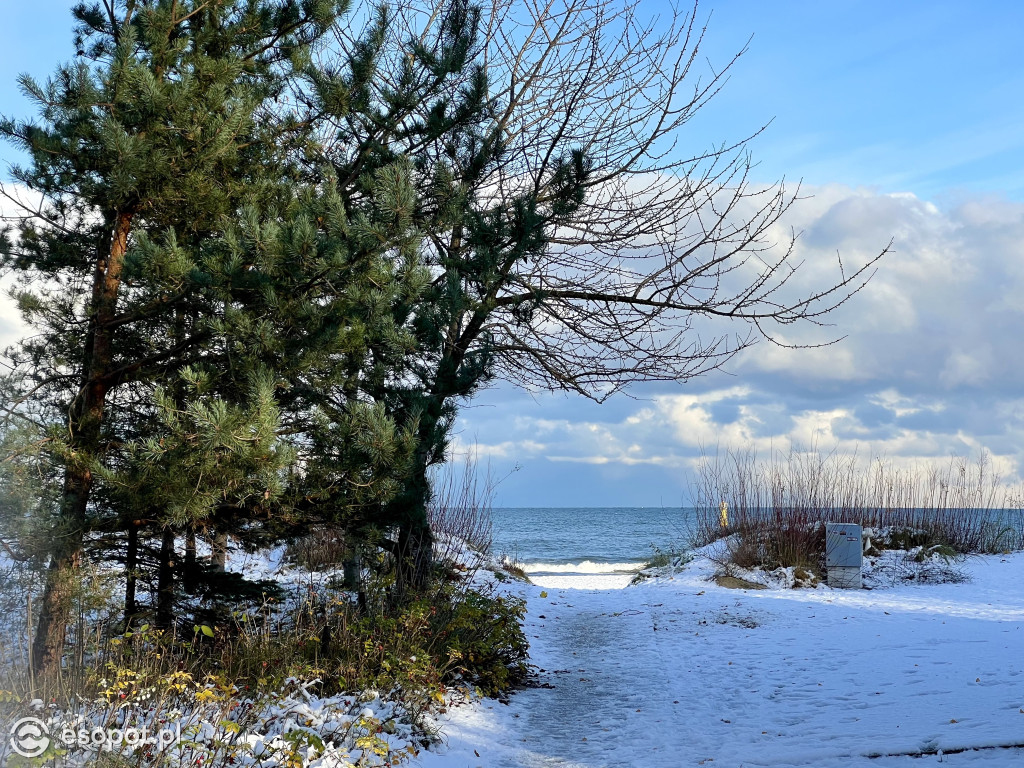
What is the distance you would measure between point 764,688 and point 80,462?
4.52 metres

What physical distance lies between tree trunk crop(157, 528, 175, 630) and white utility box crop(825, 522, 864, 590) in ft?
25.1

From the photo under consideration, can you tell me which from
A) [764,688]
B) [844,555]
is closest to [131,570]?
[764,688]

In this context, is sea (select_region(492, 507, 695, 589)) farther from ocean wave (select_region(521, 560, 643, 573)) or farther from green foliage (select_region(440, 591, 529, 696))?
green foliage (select_region(440, 591, 529, 696))

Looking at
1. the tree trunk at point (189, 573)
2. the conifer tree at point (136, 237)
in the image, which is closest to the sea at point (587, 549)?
the tree trunk at point (189, 573)

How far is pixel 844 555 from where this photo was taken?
962 centimetres

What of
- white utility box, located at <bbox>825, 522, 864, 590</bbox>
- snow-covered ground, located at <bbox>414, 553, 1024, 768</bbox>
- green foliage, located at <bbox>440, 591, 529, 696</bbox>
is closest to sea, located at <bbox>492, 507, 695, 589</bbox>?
white utility box, located at <bbox>825, 522, 864, 590</bbox>

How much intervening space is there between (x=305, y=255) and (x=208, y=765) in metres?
2.43

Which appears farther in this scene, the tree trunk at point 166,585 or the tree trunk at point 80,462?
the tree trunk at point 166,585

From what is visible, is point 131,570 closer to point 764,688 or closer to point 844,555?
point 764,688

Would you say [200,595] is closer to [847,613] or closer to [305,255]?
[305,255]

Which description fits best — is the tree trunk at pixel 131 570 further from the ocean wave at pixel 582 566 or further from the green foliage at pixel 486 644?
the ocean wave at pixel 582 566

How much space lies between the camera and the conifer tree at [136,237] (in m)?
4.29

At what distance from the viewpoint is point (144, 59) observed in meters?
5.01

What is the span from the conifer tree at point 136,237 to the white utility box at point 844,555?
25.3 feet
